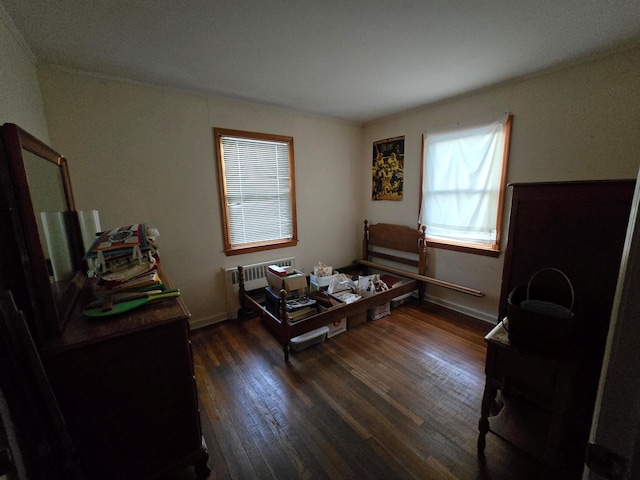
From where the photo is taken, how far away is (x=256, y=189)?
307 cm

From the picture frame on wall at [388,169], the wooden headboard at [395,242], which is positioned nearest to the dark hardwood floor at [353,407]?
the wooden headboard at [395,242]

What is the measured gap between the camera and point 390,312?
3.12 m

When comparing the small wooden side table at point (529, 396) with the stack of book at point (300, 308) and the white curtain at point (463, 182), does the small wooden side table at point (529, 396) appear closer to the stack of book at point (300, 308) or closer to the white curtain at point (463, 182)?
the stack of book at point (300, 308)

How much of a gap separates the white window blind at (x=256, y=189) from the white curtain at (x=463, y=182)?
5.82 ft

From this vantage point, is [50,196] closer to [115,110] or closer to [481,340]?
[115,110]

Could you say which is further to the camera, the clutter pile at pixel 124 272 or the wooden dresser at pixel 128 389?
the clutter pile at pixel 124 272

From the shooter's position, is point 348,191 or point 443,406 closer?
point 443,406

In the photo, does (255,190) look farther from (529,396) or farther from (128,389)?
(529,396)

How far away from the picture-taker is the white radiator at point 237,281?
2965 mm

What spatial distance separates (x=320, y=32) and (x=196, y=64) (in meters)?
1.05

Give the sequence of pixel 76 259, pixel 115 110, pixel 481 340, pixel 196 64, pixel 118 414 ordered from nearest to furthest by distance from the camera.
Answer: pixel 118 414, pixel 76 259, pixel 196 64, pixel 115 110, pixel 481 340

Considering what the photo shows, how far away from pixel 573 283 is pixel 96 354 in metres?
2.19

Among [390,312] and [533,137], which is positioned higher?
[533,137]

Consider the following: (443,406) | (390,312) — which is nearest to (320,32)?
(443,406)
